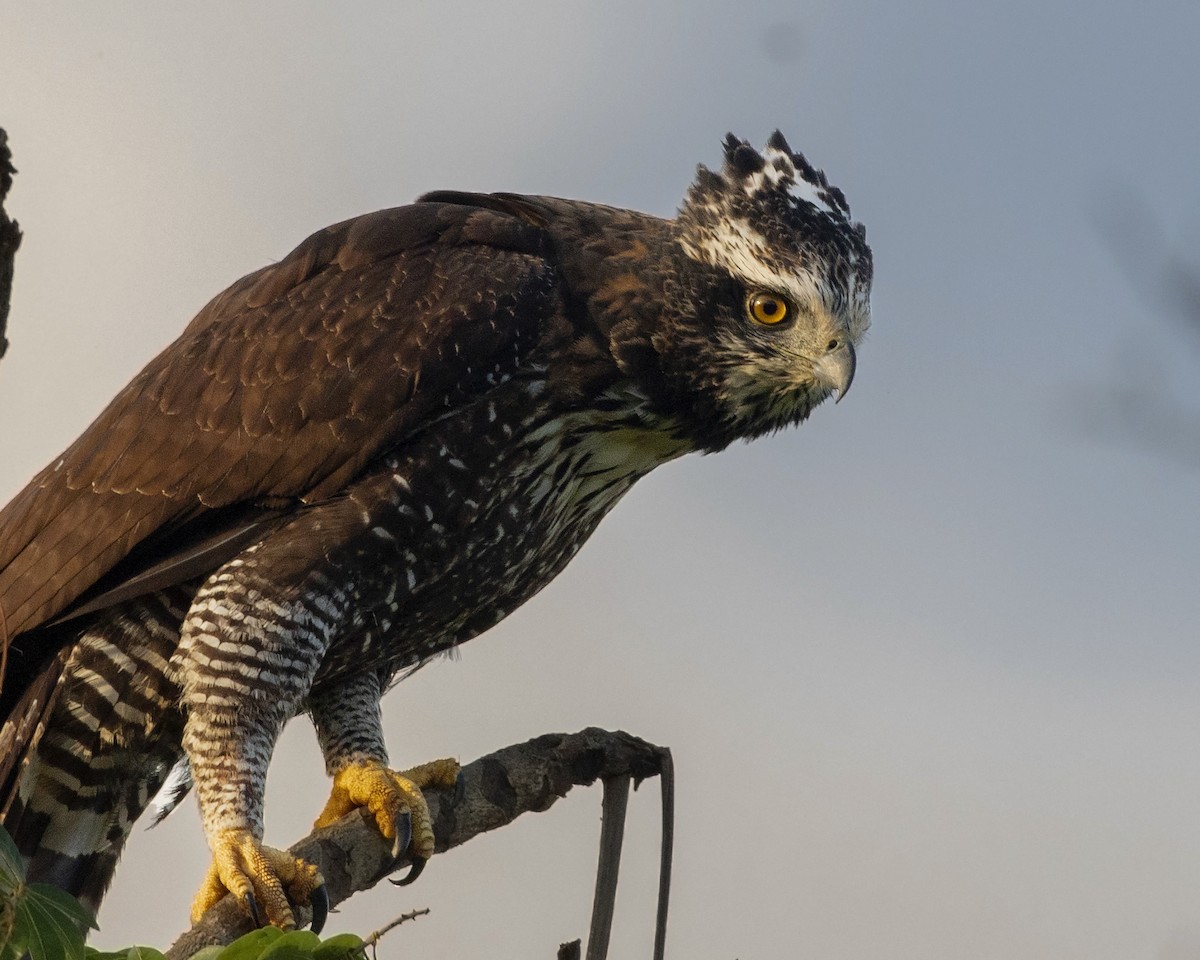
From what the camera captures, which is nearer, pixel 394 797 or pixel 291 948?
pixel 291 948

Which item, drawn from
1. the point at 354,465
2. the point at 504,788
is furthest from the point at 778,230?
the point at 504,788

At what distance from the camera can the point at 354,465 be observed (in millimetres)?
5285

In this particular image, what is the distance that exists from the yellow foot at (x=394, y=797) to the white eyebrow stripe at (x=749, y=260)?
200cm

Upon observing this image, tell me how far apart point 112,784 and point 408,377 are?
1.82m

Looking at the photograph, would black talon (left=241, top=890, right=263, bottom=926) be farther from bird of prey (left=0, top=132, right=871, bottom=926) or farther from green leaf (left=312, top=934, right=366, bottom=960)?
green leaf (left=312, top=934, right=366, bottom=960)

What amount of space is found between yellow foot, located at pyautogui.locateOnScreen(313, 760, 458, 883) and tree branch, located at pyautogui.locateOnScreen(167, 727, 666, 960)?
6 cm

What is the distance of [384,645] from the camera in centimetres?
571

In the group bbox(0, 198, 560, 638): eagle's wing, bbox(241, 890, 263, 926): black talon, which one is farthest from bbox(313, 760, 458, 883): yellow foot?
bbox(0, 198, 560, 638): eagle's wing

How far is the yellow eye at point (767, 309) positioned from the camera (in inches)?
222

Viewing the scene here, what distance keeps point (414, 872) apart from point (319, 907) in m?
0.59

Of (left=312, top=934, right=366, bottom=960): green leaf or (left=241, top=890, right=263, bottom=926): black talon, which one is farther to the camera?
(left=241, top=890, right=263, bottom=926): black talon

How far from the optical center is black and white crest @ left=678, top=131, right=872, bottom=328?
5590 mm

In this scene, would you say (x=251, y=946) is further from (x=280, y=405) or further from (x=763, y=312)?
(x=763, y=312)

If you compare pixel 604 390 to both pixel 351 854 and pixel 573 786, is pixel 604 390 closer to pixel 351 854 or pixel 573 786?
pixel 573 786
